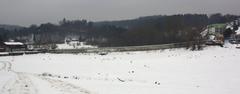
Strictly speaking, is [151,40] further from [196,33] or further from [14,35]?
[14,35]

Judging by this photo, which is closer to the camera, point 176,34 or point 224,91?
point 224,91

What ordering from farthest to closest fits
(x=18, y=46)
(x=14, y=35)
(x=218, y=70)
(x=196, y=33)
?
(x=14, y=35) → (x=18, y=46) → (x=196, y=33) → (x=218, y=70)

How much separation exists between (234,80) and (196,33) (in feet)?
109

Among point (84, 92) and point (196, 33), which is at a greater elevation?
point (196, 33)

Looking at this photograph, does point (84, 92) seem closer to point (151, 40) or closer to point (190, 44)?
point (190, 44)

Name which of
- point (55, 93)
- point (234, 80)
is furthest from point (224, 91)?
point (55, 93)

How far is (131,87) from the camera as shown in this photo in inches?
519

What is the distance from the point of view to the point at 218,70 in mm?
19359

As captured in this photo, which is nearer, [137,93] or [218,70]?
[137,93]

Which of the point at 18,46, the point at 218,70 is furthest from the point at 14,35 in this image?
the point at 218,70

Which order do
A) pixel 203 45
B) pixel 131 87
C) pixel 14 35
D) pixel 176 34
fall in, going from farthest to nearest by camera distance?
pixel 14 35, pixel 176 34, pixel 203 45, pixel 131 87

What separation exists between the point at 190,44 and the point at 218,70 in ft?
77.6

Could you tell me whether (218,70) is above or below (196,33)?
below

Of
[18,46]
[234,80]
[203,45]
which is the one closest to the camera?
[234,80]
